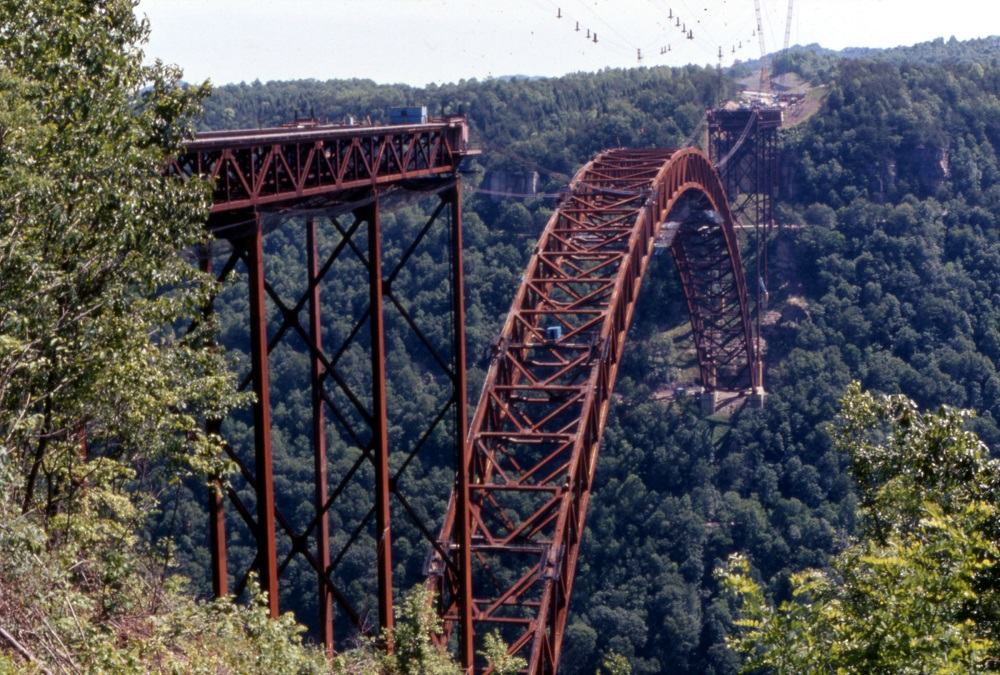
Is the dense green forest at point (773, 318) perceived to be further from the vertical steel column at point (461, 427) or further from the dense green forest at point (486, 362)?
the vertical steel column at point (461, 427)

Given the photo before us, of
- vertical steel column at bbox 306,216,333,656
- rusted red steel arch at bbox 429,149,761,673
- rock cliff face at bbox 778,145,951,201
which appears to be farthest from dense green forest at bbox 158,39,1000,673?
vertical steel column at bbox 306,216,333,656

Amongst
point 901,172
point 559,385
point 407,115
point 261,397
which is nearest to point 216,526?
point 261,397

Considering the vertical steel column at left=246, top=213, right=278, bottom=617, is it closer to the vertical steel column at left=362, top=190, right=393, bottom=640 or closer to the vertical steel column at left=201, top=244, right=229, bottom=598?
the vertical steel column at left=201, top=244, right=229, bottom=598

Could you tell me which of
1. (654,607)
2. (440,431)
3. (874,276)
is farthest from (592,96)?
(654,607)

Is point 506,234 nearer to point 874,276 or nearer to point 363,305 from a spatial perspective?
point 363,305

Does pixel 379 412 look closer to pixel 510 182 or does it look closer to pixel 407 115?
pixel 407 115

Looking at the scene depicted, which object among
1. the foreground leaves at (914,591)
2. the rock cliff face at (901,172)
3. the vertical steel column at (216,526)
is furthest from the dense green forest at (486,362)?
the vertical steel column at (216,526)
